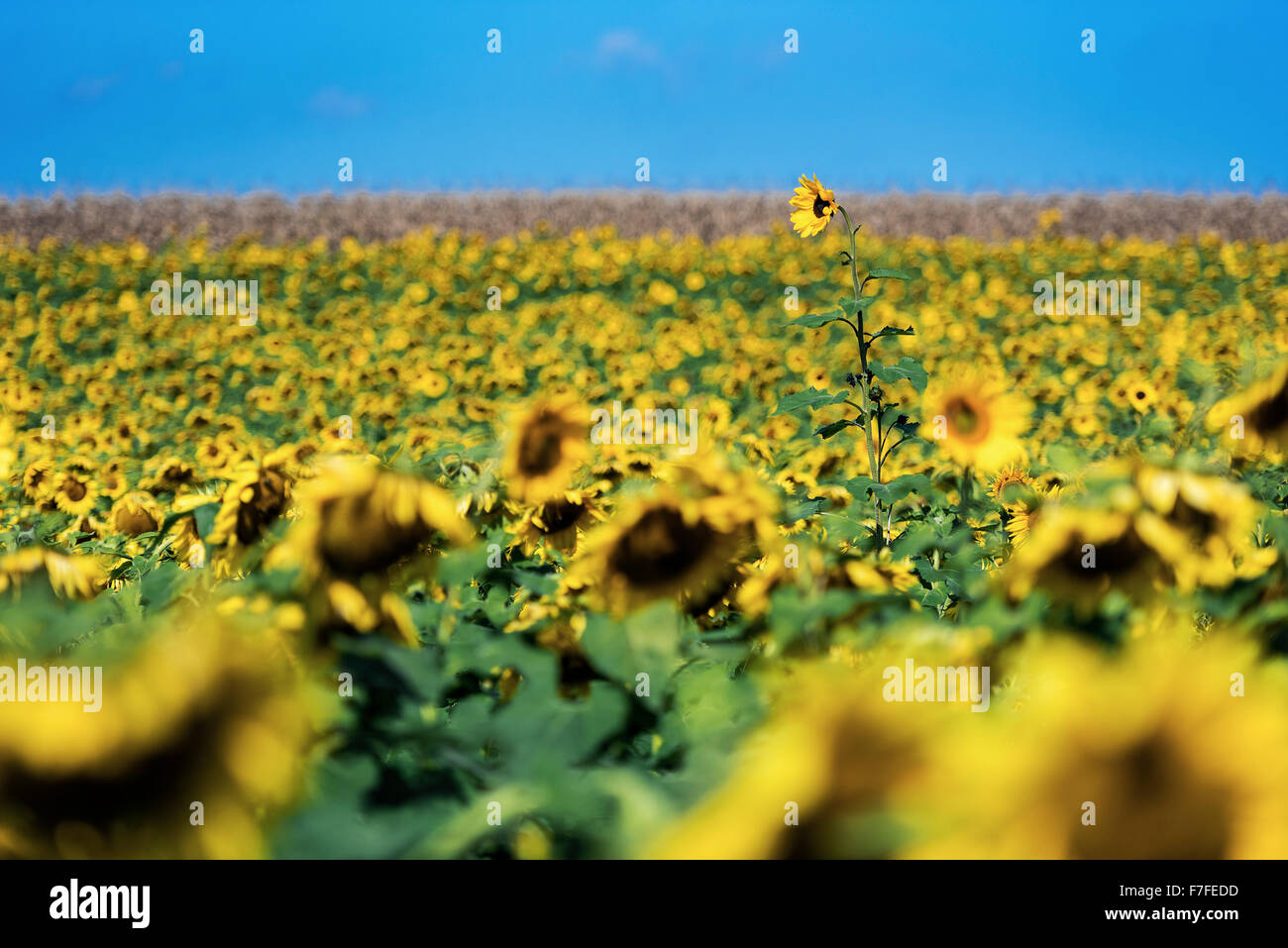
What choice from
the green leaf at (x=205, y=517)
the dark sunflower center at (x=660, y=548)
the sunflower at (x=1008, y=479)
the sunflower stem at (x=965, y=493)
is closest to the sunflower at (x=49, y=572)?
the green leaf at (x=205, y=517)

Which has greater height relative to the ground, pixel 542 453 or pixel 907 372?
pixel 907 372

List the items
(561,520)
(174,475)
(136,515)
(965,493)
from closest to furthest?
(561,520) → (136,515) → (965,493) → (174,475)

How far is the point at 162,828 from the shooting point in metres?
0.79

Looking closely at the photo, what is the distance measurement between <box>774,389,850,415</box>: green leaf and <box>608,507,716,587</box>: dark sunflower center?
1097 millimetres

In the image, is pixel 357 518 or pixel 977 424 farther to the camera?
pixel 977 424

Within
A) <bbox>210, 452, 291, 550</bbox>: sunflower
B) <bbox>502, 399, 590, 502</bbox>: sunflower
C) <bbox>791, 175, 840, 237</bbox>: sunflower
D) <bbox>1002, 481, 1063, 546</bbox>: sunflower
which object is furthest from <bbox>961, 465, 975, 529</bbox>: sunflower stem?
<bbox>210, 452, 291, 550</bbox>: sunflower

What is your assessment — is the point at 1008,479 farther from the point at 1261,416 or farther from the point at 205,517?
the point at 205,517

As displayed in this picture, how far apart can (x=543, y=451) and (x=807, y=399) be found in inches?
36.1

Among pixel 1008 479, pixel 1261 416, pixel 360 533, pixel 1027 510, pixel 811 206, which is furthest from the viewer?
pixel 1008 479

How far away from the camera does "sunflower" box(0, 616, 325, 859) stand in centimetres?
76

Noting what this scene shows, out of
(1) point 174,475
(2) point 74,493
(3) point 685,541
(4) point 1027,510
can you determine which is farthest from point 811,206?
(2) point 74,493

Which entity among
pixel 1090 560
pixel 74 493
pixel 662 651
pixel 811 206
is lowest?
pixel 662 651

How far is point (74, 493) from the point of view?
423 centimetres
